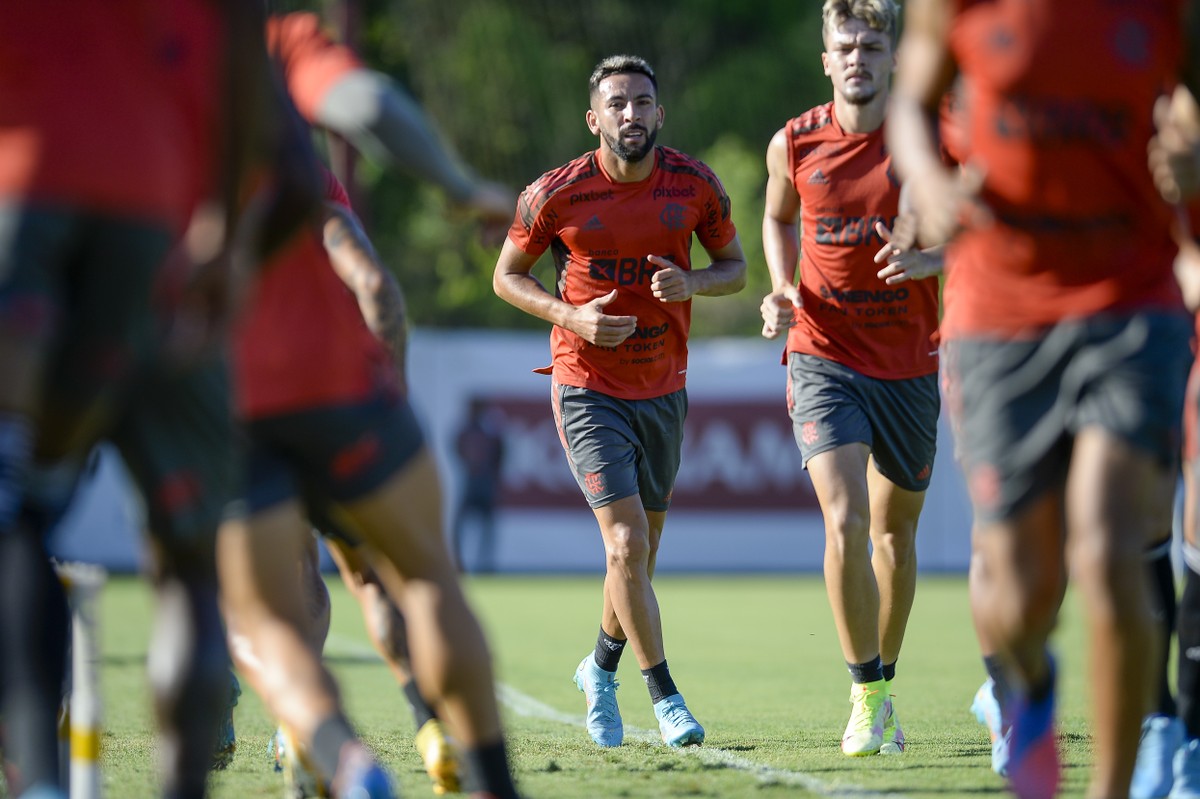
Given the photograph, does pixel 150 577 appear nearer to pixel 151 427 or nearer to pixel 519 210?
pixel 151 427

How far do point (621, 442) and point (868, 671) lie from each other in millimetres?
1498

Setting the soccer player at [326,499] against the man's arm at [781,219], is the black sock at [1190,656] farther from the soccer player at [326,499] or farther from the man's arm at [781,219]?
the soccer player at [326,499]

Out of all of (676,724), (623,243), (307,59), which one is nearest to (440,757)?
(676,724)

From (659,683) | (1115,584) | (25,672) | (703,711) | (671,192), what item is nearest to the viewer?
(25,672)

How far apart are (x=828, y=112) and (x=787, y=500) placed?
14.3 metres

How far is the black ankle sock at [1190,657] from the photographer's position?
494 centimetres

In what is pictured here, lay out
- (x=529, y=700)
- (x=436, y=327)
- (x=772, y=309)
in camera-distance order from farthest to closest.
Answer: (x=436, y=327) → (x=529, y=700) → (x=772, y=309)

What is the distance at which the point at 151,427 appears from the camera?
325 centimetres

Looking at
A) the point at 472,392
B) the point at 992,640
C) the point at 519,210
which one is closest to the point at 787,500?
the point at 472,392

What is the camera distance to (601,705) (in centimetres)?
674

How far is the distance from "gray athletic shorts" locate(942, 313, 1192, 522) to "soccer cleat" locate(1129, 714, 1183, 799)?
1.44 metres

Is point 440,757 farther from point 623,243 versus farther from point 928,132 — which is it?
point 623,243

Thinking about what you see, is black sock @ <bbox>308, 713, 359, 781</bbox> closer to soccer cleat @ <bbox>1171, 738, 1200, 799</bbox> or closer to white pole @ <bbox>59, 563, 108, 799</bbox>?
white pole @ <bbox>59, 563, 108, 799</bbox>

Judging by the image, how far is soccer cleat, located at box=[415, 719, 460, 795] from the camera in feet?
15.5
